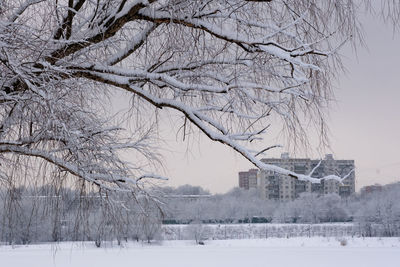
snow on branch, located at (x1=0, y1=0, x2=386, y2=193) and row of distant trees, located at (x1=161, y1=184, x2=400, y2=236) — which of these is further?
row of distant trees, located at (x1=161, y1=184, x2=400, y2=236)

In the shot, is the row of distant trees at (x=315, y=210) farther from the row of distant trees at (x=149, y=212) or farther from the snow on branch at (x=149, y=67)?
the snow on branch at (x=149, y=67)

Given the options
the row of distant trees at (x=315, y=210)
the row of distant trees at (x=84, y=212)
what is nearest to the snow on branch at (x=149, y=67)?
the row of distant trees at (x=84, y=212)

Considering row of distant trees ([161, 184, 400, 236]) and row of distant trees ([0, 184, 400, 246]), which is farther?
row of distant trees ([161, 184, 400, 236])

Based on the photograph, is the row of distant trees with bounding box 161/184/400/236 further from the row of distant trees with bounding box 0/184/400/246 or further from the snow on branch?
the snow on branch

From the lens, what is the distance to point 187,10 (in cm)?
235

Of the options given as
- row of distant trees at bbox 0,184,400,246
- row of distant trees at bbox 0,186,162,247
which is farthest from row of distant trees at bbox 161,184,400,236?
row of distant trees at bbox 0,186,162,247

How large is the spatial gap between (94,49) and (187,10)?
841 mm

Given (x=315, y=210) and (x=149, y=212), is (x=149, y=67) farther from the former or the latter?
(x=315, y=210)

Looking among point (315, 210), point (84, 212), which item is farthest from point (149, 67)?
point (315, 210)

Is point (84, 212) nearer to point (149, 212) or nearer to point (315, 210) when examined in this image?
point (149, 212)

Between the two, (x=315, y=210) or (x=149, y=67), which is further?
(x=315, y=210)

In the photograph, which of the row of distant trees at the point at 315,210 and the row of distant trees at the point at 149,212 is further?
the row of distant trees at the point at 315,210

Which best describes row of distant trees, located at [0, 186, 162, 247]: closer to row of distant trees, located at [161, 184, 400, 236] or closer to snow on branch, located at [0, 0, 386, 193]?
snow on branch, located at [0, 0, 386, 193]

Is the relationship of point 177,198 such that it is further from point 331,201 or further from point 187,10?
point 331,201
